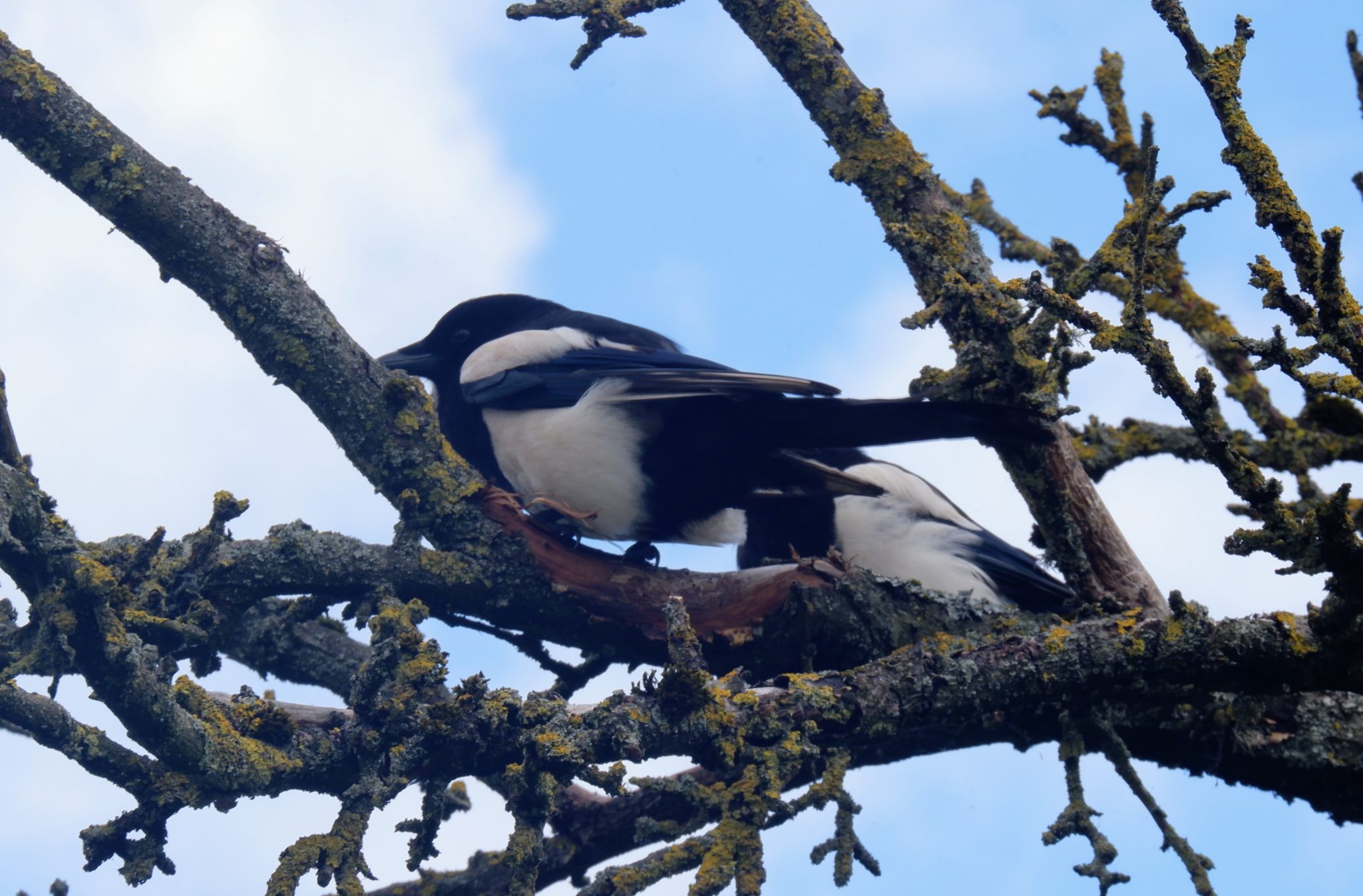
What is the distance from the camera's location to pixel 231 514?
2.41 metres

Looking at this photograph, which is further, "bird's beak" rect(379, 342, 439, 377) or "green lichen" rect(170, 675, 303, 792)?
"bird's beak" rect(379, 342, 439, 377)

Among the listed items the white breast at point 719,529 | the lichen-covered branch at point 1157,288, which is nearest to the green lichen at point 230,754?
the white breast at point 719,529

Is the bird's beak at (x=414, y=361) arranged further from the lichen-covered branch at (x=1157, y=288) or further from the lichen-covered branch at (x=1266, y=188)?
the lichen-covered branch at (x=1266, y=188)

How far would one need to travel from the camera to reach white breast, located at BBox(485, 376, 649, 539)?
120 inches

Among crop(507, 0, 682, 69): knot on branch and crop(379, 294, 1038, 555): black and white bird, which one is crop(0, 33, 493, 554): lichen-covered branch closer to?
crop(379, 294, 1038, 555): black and white bird

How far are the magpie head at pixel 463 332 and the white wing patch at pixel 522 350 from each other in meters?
0.24

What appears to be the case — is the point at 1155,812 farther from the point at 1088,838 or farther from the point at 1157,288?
the point at 1157,288

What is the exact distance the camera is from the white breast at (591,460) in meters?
3.06

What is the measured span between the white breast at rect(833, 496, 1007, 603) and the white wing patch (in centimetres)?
91

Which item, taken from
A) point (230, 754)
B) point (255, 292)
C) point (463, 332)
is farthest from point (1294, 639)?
point (463, 332)

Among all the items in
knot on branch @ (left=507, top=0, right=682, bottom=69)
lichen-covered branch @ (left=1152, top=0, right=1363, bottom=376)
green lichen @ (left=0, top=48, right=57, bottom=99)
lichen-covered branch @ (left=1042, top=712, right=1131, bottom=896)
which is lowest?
lichen-covered branch @ (left=1042, top=712, right=1131, bottom=896)

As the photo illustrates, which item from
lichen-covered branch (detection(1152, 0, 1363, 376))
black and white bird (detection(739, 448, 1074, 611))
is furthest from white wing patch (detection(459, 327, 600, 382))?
lichen-covered branch (detection(1152, 0, 1363, 376))

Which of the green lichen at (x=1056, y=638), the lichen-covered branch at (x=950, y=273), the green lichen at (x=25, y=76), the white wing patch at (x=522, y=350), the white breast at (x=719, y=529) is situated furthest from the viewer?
the white wing patch at (x=522, y=350)

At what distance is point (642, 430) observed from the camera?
306 centimetres
